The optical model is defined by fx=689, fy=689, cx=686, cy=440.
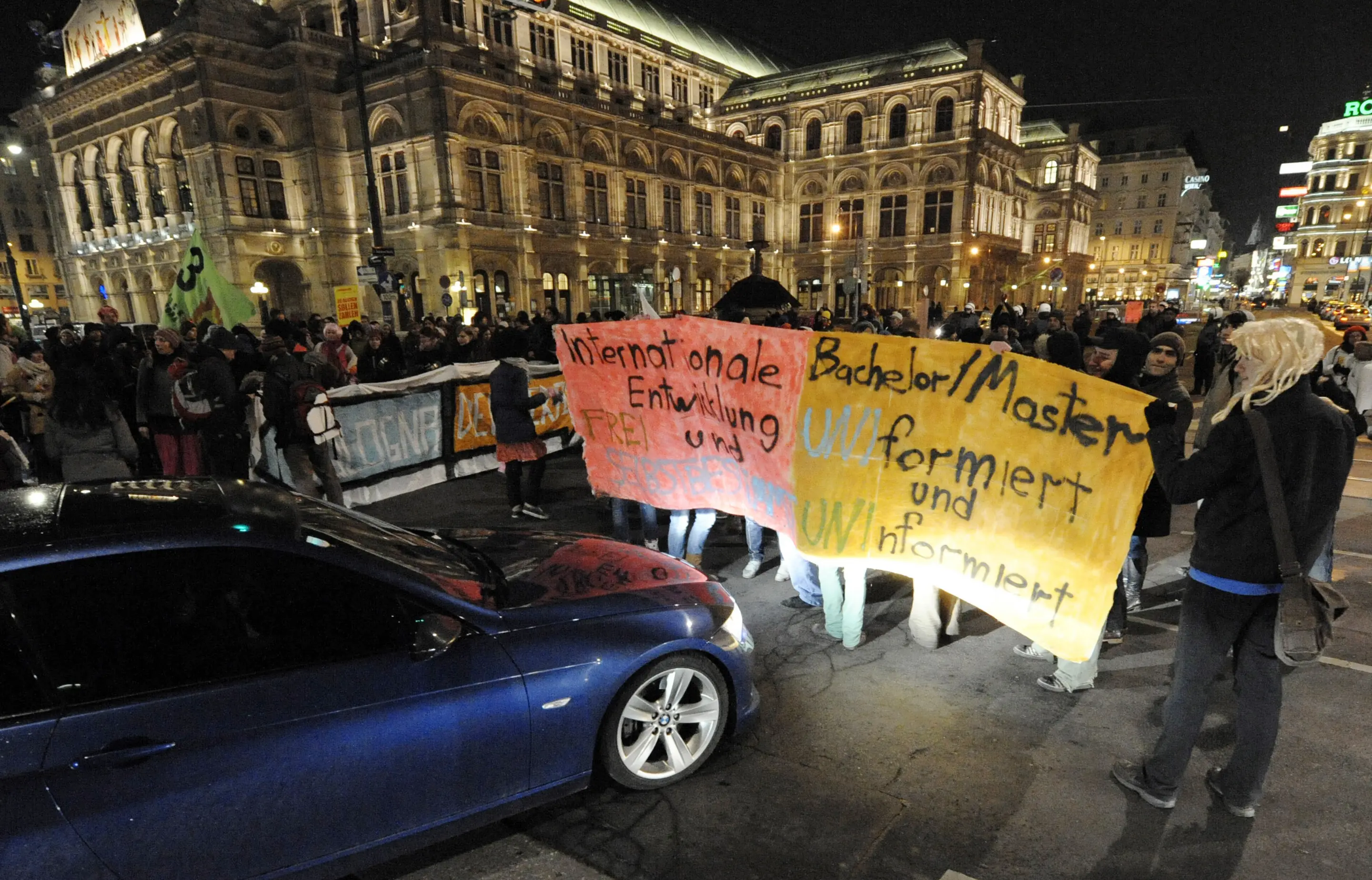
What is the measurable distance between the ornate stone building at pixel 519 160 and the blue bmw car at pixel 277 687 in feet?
56.8

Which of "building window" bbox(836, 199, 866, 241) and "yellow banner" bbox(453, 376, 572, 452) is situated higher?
"building window" bbox(836, 199, 866, 241)

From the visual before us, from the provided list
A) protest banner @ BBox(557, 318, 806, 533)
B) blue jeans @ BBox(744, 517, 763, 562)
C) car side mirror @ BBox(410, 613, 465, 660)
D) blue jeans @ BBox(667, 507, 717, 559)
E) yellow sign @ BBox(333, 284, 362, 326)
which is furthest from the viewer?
yellow sign @ BBox(333, 284, 362, 326)

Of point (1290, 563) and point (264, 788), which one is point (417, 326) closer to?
point (264, 788)

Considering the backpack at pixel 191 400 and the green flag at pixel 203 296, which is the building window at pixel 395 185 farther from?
the backpack at pixel 191 400

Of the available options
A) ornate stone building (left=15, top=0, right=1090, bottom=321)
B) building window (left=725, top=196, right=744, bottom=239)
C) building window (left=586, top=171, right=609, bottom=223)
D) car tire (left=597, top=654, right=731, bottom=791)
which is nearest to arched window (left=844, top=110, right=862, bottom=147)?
ornate stone building (left=15, top=0, right=1090, bottom=321)

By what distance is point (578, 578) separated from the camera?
10.9 feet

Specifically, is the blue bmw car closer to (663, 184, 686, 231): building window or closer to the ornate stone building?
the ornate stone building

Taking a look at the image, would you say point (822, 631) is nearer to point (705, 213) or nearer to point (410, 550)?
point (410, 550)

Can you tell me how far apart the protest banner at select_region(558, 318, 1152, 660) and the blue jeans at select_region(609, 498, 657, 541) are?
2.60 feet

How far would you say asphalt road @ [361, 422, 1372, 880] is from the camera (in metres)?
2.73

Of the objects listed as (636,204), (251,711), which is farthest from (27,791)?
(636,204)

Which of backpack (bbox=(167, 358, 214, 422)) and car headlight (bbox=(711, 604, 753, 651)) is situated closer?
car headlight (bbox=(711, 604, 753, 651))

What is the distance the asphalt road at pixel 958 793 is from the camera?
8.97 ft

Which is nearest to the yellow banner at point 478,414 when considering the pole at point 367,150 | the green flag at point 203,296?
the green flag at point 203,296
